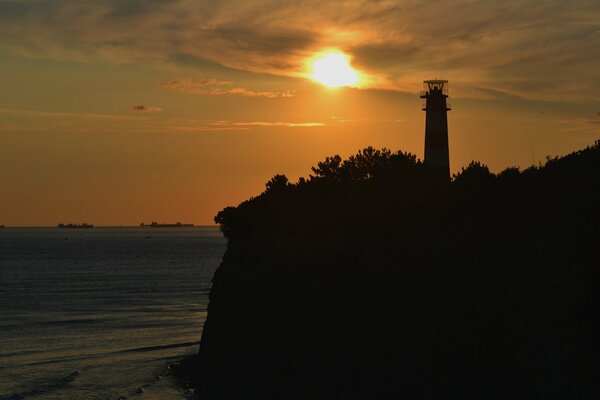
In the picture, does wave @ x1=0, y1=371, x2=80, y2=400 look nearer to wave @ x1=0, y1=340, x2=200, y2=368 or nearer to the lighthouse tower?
wave @ x1=0, y1=340, x2=200, y2=368

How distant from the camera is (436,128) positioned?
58.5 m

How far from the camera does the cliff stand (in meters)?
27.1

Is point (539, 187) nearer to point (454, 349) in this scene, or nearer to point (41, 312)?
point (454, 349)

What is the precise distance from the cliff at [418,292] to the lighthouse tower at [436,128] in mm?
5838

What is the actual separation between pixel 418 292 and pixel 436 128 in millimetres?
26967

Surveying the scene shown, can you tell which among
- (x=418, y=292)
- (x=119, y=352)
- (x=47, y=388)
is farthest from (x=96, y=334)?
(x=418, y=292)

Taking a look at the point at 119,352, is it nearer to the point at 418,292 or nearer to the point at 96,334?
the point at 96,334

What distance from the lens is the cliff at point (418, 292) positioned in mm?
27094

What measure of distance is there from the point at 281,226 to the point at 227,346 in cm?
757

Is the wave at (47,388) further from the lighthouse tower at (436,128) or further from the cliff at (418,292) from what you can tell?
the lighthouse tower at (436,128)

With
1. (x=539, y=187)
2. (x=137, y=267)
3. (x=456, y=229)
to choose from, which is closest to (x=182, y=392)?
(x=456, y=229)

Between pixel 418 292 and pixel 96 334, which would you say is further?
pixel 96 334

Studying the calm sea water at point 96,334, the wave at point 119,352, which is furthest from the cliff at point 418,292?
the wave at point 119,352

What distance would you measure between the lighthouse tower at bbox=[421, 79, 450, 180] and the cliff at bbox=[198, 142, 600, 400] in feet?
19.2
